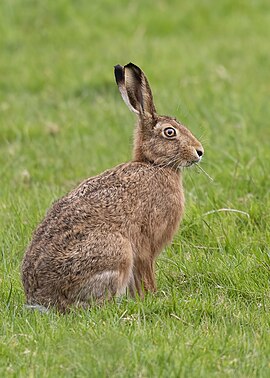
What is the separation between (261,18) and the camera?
627 inches

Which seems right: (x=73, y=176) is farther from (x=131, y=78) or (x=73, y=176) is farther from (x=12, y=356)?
(x=12, y=356)

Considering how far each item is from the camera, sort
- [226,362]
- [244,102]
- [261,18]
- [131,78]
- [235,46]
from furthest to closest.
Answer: [261,18], [235,46], [244,102], [131,78], [226,362]

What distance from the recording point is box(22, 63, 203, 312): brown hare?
586 centimetres

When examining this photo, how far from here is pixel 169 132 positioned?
6.70 meters

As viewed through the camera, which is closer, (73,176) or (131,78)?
(131,78)

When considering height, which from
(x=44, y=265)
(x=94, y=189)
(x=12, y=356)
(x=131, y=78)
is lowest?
(x=12, y=356)

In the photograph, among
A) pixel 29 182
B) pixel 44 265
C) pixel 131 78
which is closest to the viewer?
pixel 44 265

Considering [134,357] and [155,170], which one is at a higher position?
[155,170]

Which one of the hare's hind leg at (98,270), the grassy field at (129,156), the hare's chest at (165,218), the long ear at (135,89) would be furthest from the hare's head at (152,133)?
the hare's hind leg at (98,270)

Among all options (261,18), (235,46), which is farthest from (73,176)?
(261,18)

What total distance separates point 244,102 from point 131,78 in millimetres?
4952

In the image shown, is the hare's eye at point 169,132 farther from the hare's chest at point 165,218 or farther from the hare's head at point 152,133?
the hare's chest at point 165,218

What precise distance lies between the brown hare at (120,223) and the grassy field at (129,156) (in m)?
0.18

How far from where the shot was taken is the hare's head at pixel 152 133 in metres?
6.65
